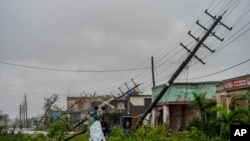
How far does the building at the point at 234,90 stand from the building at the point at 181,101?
807 cm

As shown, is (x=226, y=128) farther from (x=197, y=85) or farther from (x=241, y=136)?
(x=197, y=85)

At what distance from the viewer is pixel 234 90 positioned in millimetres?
27969

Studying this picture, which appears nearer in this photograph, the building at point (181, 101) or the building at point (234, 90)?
the building at point (234, 90)

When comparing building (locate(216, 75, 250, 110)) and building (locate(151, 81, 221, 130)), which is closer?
building (locate(216, 75, 250, 110))

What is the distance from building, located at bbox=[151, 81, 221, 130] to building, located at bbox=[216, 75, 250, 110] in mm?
8070

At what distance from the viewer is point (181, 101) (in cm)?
3972

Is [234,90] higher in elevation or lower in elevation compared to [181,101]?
higher

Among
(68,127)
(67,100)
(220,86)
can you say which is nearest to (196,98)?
(220,86)

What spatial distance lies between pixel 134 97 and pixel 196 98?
25.9 metres

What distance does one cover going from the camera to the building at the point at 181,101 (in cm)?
3922

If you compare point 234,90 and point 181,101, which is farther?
point 181,101

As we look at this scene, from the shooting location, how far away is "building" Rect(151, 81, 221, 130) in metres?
39.2

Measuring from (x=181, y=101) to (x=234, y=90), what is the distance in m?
12.0

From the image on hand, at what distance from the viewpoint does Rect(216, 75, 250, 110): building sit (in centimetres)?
2639
